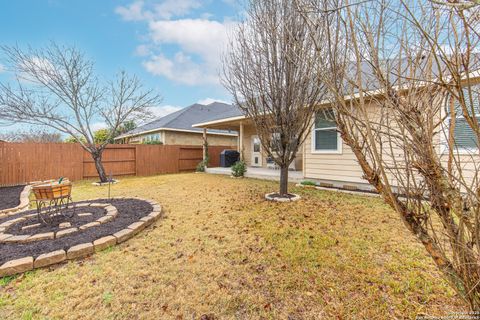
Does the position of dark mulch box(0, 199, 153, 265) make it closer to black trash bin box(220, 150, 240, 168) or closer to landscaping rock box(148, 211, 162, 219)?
landscaping rock box(148, 211, 162, 219)

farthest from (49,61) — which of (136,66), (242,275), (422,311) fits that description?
(422,311)

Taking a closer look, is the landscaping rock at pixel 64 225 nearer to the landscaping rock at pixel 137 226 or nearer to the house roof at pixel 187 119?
the landscaping rock at pixel 137 226

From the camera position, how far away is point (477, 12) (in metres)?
1.17

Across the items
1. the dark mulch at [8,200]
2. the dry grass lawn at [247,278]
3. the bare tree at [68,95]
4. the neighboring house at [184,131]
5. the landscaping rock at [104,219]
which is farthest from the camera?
the neighboring house at [184,131]

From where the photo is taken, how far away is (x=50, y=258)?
2.77 m

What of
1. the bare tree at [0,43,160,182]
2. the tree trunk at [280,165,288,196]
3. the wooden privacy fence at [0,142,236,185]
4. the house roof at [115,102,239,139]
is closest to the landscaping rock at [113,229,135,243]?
the tree trunk at [280,165,288,196]

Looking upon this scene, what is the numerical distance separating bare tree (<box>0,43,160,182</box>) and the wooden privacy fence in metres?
1.30

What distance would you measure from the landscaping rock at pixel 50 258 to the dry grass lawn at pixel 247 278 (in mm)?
116

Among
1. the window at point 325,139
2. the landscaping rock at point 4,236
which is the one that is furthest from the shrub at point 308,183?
the landscaping rock at point 4,236

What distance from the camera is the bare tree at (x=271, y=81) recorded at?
4863mm

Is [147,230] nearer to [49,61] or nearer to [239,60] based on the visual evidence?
[239,60]

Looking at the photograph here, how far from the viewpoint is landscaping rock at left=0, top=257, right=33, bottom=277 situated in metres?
2.55

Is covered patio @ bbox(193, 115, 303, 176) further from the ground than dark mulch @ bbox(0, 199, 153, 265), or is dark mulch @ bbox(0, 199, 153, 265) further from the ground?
covered patio @ bbox(193, 115, 303, 176)

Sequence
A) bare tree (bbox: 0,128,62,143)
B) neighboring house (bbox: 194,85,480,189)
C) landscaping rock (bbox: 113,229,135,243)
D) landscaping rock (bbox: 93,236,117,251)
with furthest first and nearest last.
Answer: bare tree (bbox: 0,128,62,143) → neighboring house (bbox: 194,85,480,189) → landscaping rock (bbox: 113,229,135,243) → landscaping rock (bbox: 93,236,117,251)
